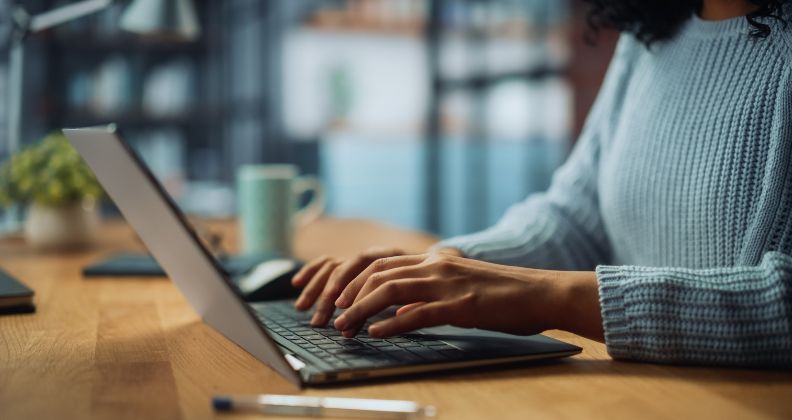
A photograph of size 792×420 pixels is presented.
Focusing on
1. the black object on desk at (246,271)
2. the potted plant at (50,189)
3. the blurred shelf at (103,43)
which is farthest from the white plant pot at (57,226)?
the blurred shelf at (103,43)

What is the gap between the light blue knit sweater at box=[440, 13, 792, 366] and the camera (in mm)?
659

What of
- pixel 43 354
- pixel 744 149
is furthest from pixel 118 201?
pixel 744 149

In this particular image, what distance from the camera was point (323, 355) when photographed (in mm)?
639

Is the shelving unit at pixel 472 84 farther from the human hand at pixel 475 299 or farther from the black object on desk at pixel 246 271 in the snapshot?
the human hand at pixel 475 299

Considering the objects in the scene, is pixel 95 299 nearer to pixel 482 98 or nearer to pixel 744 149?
pixel 744 149

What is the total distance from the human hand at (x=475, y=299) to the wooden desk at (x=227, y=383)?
1.7 inches

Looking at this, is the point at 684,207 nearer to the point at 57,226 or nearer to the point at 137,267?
A: the point at 137,267

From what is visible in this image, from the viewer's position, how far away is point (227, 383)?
606 mm

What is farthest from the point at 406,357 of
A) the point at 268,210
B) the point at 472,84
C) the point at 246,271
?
the point at 472,84

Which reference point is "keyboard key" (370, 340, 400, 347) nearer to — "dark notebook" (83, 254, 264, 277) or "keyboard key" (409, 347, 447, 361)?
"keyboard key" (409, 347, 447, 361)

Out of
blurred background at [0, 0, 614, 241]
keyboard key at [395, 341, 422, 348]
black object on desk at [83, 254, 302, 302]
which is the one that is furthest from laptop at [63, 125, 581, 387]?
blurred background at [0, 0, 614, 241]

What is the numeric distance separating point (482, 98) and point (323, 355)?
11.9ft

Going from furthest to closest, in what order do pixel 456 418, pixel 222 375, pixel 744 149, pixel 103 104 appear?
pixel 103 104
pixel 744 149
pixel 222 375
pixel 456 418

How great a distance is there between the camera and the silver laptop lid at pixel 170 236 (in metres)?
0.60
